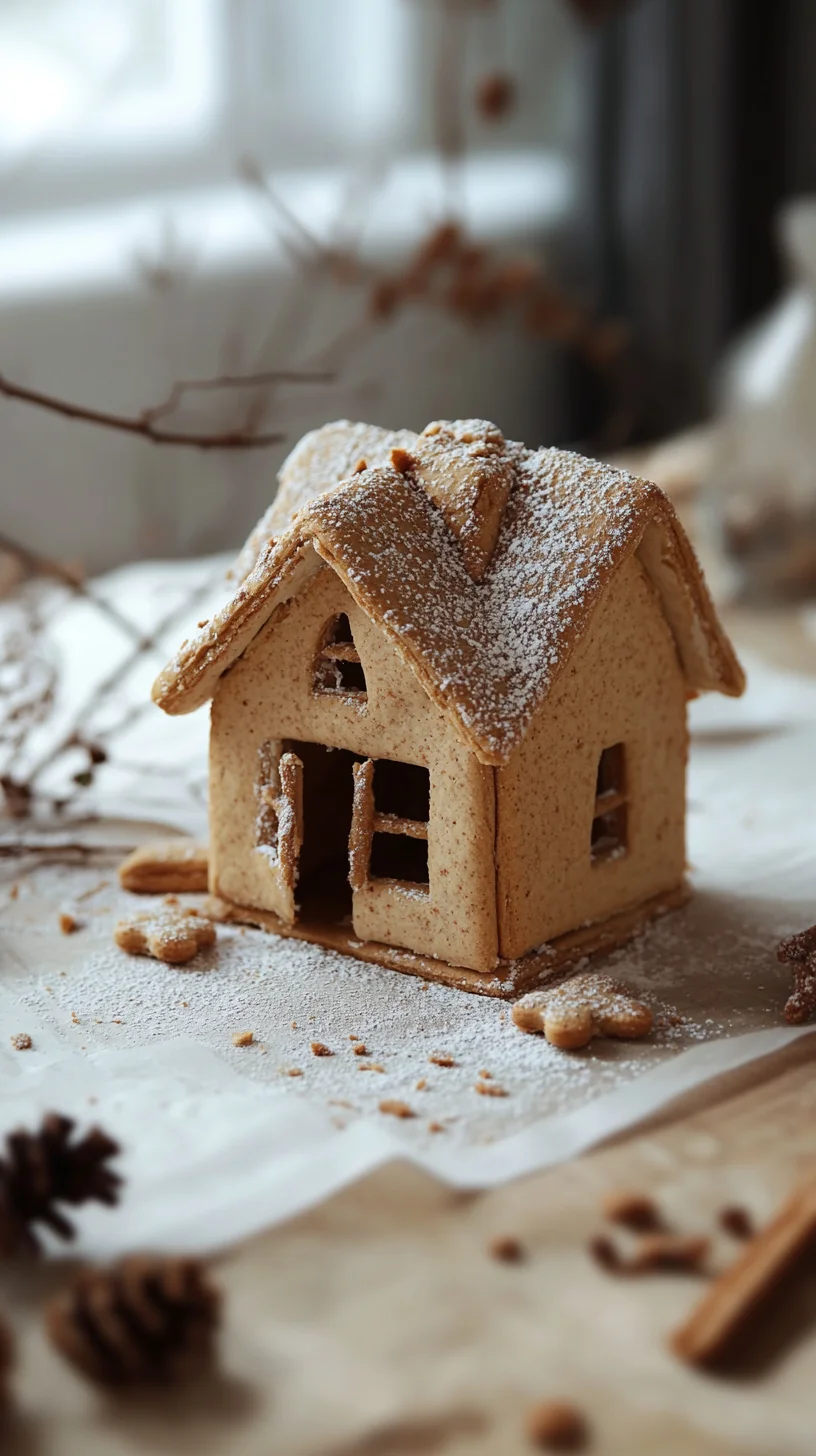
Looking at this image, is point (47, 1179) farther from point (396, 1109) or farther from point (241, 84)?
point (241, 84)

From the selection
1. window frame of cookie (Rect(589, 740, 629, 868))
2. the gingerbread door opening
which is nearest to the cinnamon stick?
window frame of cookie (Rect(589, 740, 629, 868))

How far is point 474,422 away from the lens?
1.47 metres

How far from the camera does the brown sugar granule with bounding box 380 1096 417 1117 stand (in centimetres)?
117

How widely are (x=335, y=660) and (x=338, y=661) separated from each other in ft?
0.07

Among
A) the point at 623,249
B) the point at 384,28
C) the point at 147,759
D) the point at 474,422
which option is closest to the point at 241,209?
the point at 384,28

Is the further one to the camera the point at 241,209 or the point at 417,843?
the point at 241,209

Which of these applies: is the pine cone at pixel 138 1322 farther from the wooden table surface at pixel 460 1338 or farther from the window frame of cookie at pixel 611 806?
the window frame of cookie at pixel 611 806

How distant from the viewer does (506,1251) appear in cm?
99

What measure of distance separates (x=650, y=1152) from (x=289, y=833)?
475 millimetres

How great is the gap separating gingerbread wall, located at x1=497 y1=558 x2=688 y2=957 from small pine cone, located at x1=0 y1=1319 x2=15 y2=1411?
606 mm

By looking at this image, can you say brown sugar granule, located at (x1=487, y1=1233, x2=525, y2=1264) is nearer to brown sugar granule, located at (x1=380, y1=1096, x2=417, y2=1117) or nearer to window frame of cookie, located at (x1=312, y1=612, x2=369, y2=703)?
brown sugar granule, located at (x1=380, y1=1096, x2=417, y2=1117)

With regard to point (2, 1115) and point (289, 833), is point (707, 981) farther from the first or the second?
point (2, 1115)

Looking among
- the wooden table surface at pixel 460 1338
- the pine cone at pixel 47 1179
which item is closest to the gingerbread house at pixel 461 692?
the wooden table surface at pixel 460 1338

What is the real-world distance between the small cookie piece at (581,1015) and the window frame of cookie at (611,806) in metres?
0.18
